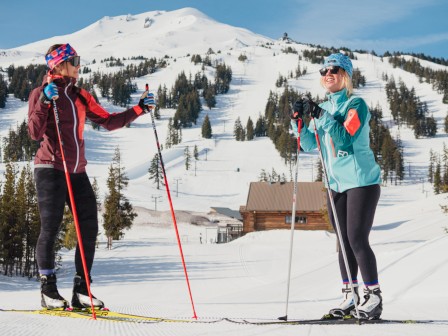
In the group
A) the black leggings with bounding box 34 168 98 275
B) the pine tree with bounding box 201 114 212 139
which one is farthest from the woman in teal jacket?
the pine tree with bounding box 201 114 212 139

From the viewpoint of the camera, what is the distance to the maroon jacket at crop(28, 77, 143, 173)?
166 inches

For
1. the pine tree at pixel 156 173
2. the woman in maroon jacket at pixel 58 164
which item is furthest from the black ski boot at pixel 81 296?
the pine tree at pixel 156 173

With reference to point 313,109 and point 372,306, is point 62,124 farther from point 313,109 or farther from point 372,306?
point 372,306

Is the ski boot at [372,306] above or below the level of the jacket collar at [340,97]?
below

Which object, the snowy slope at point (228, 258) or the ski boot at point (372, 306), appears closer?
the ski boot at point (372, 306)

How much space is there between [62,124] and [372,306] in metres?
3.42

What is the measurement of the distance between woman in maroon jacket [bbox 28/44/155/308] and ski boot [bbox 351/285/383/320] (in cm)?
256

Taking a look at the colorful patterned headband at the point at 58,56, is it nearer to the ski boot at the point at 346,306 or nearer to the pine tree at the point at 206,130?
the ski boot at the point at 346,306

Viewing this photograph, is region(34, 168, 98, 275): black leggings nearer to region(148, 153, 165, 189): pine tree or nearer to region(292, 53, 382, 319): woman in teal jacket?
region(292, 53, 382, 319): woman in teal jacket

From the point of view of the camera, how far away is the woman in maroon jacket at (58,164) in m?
4.26

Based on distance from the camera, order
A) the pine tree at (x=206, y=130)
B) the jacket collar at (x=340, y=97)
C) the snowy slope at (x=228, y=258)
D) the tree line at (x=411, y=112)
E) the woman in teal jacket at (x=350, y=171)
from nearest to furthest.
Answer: the woman in teal jacket at (x=350, y=171) < the jacket collar at (x=340, y=97) < the snowy slope at (x=228, y=258) < the pine tree at (x=206, y=130) < the tree line at (x=411, y=112)

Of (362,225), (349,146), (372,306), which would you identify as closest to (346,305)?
(372,306)

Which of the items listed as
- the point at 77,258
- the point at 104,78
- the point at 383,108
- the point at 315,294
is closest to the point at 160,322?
the point at 77,258

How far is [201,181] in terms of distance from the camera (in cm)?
9812
